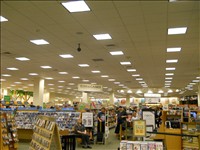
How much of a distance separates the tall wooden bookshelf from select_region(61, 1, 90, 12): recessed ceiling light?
268cm

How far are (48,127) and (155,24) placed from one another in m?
3.99

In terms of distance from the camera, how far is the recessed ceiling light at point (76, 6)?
552 cm

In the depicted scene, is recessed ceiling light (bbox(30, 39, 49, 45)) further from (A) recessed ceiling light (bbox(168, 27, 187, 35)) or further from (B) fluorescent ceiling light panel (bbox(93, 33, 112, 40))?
(A) recessed ceiling light (bbox(168, 27, 187, 35))

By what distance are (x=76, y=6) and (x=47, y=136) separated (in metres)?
3.10

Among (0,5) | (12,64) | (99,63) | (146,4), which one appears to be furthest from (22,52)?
(146,4)

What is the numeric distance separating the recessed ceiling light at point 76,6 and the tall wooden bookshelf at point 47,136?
2.68 meters

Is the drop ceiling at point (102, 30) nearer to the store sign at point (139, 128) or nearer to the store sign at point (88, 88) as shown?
the store sign at point (88, 88)

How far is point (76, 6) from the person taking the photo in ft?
18.6

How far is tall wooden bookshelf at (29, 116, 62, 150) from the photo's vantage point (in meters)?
5.31

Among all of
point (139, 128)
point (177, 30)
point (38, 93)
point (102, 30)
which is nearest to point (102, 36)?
point (102, 30)

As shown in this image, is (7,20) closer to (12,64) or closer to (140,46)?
(140,46)

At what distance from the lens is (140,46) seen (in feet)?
30.1

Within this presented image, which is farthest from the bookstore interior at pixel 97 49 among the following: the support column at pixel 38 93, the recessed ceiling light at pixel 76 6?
the support column at pixel 38 93

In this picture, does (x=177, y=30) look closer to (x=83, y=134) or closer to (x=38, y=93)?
(x=83, y=134)
